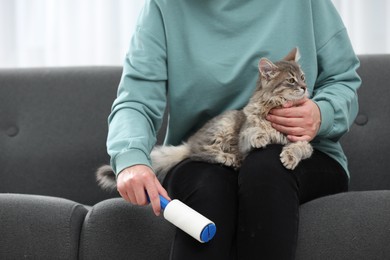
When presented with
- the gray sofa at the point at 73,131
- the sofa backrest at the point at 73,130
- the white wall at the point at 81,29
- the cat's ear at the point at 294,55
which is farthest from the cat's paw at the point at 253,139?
the white wall at the point at 81,29

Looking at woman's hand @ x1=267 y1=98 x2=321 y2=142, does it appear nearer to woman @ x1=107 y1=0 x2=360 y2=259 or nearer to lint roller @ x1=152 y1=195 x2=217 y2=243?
woman @ x1=107 y1=0 x2=360 y2=259

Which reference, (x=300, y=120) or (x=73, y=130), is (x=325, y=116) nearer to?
(x=300, y=120)

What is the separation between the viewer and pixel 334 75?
149 centimetres

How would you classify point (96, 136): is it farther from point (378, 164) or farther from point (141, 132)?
point (378, 164)

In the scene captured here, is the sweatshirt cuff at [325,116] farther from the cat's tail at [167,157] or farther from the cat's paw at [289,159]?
the cat's tail at [167,157]

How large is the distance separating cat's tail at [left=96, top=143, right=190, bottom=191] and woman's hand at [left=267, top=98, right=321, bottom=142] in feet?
0.96

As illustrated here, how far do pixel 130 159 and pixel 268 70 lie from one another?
48 centimetres

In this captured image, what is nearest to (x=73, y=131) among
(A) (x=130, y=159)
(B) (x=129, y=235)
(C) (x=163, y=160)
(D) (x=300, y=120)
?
(C) (x=163, y=160)

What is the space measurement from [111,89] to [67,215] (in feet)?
2.61

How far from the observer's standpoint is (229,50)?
1.49 m

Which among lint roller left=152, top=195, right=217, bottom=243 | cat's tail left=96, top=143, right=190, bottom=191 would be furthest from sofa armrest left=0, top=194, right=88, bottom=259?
lint roller left=152, top=195, right=217, bottom=243

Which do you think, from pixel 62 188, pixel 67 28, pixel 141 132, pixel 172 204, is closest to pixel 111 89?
pixel 62 188

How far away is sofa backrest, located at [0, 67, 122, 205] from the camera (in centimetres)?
202

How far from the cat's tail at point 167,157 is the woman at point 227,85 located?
0.07m
